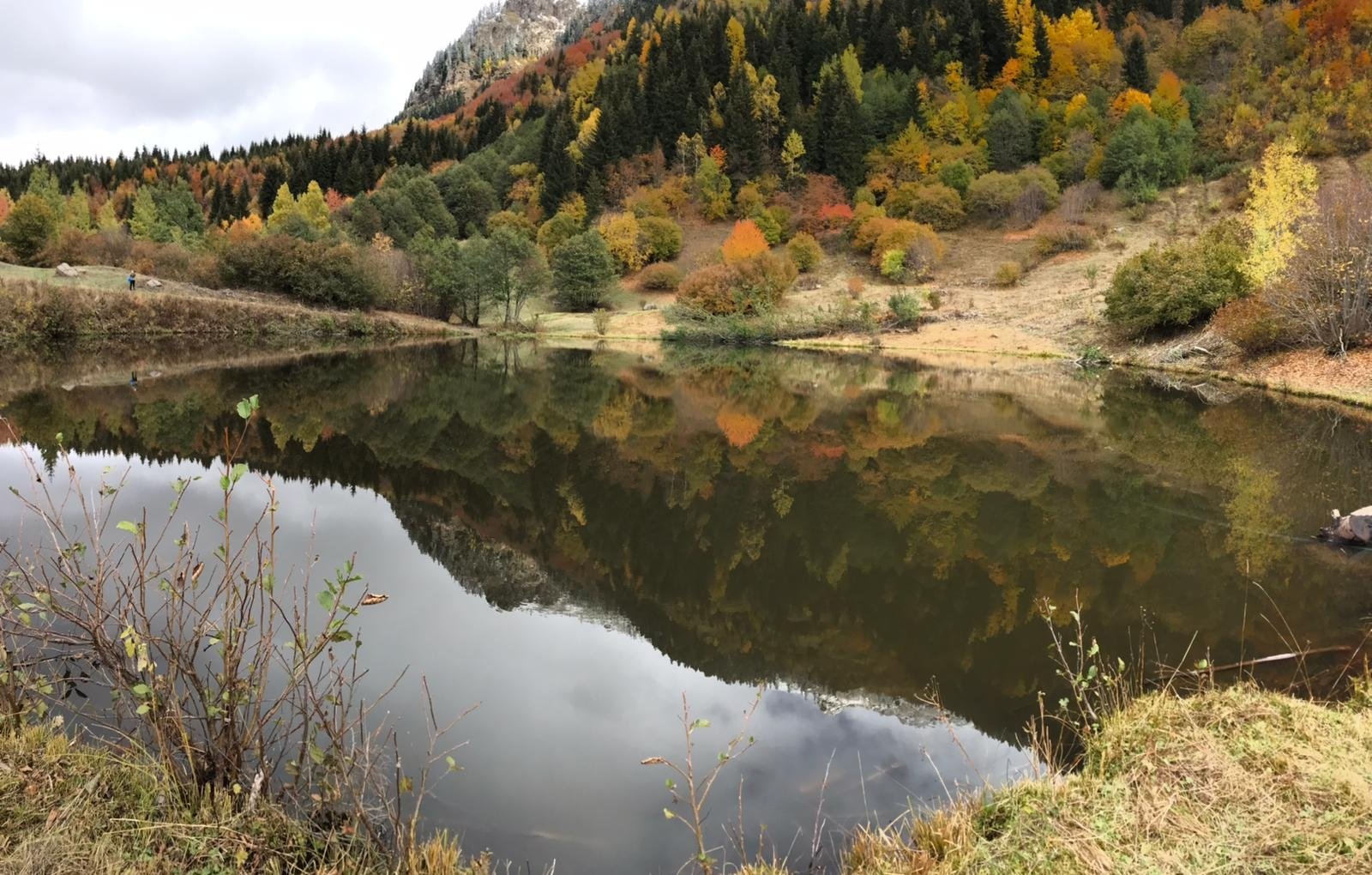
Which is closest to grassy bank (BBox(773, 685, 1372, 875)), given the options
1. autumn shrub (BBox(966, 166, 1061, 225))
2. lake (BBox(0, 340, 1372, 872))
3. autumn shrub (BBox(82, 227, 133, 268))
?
lake (BBox(0, 340, 1372, 872))

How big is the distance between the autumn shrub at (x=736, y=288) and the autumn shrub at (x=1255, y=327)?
28353 millimetres

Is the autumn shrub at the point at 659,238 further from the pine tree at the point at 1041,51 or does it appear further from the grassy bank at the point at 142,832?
the grassy bank at the point at 142,832

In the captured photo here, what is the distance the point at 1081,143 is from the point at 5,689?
261 ft

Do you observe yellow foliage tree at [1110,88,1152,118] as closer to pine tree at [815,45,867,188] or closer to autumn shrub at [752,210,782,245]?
pine tree at [815,45,867,188]

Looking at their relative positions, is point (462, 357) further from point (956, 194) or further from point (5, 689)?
point (956, 194)

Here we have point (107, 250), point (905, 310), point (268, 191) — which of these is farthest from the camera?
point (268, 191)

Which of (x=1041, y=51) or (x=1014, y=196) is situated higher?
(x=1041, y=51)

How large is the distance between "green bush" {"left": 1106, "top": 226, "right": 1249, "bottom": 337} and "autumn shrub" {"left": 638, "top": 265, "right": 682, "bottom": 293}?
3637 cm

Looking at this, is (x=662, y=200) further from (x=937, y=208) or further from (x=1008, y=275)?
(x=1008, y=275)

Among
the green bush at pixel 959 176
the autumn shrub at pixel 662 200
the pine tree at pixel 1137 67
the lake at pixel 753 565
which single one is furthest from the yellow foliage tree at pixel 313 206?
the pine tree at pixel 1137 67

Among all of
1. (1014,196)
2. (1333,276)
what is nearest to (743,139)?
(1014,196)

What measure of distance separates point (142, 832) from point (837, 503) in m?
9.79

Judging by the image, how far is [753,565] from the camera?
8953mm

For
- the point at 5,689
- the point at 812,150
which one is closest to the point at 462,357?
the point at 5,689
